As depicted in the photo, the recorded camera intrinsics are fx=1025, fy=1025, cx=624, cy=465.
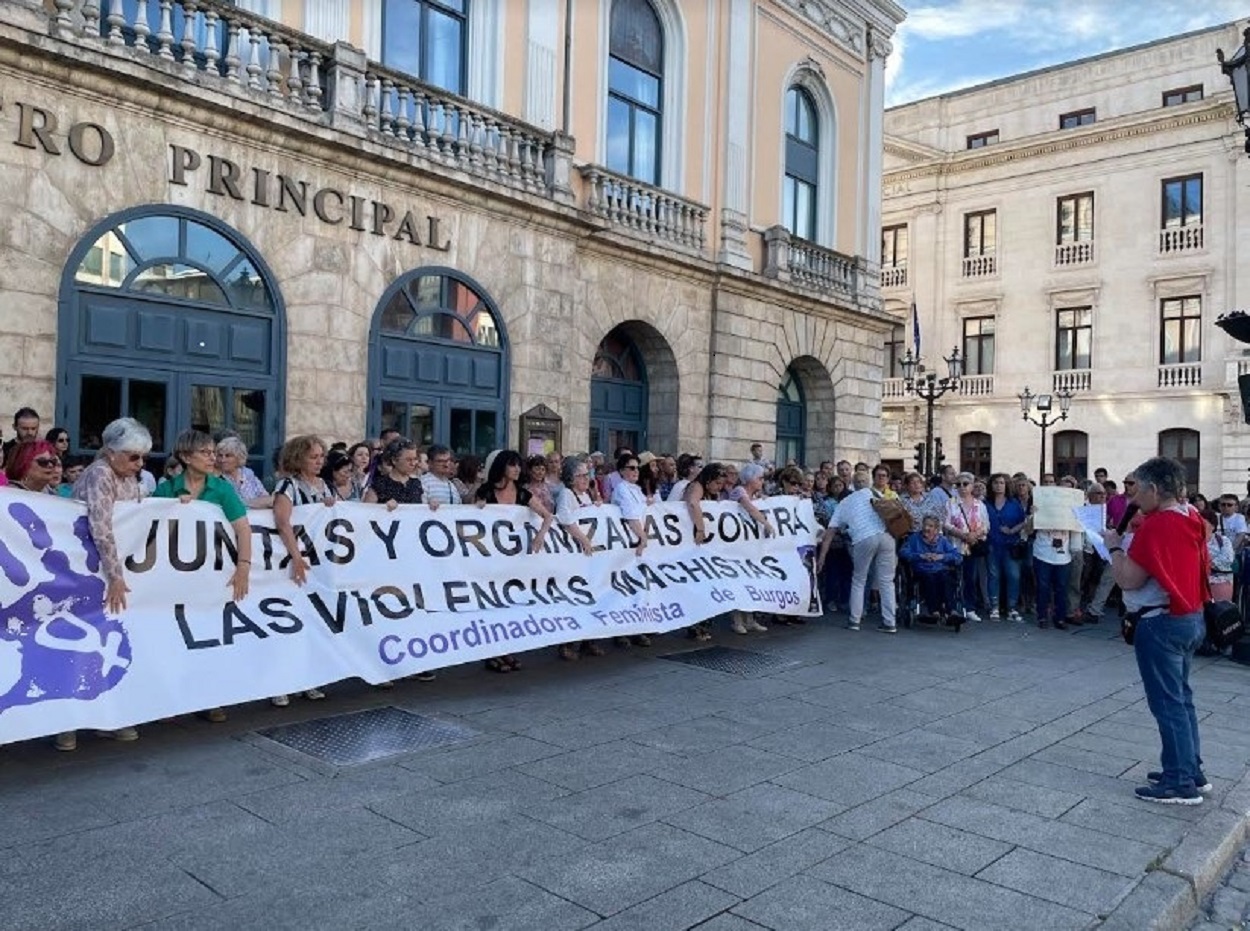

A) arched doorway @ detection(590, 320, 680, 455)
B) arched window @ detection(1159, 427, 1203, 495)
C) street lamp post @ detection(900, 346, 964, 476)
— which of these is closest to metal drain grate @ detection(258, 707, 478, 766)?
arched doorway @ detection(590, 320, 680, 455)

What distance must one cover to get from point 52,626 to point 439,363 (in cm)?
803

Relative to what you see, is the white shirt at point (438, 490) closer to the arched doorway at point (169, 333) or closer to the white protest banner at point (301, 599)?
the white protest banner at point (301, 599)

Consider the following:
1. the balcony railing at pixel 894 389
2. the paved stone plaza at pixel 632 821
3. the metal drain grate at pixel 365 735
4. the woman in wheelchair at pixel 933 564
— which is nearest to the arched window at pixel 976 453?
the balcony railing at pixel 894 389

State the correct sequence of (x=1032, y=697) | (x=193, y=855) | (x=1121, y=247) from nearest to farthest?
(x=193, y=855) < (x=1032, y=697) < (x=1121, y=247)

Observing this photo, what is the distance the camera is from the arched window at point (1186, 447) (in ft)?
111

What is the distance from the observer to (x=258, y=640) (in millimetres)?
6395

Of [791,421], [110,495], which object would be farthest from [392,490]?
[791,421]

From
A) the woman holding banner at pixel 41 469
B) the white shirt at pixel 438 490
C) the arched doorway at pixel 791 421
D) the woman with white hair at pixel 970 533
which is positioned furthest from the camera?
the arched doorway at pixel 791 421

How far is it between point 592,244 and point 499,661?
864cm

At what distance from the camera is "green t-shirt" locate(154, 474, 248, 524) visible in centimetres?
638

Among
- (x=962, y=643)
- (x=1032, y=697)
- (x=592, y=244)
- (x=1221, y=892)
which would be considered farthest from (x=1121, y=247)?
(x=1221, y=892)

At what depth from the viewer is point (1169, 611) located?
5.48 metres

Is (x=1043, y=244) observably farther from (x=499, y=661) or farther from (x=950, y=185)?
(x=499, y=661)

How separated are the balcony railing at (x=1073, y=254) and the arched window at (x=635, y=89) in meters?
24.8
